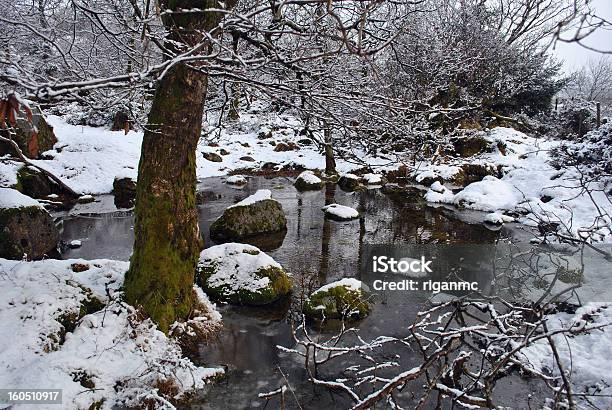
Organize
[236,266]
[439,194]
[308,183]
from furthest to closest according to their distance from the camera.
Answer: [308,183], [439,194], [236,266]

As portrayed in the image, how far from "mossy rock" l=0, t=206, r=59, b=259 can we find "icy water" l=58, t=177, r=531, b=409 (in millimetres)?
471

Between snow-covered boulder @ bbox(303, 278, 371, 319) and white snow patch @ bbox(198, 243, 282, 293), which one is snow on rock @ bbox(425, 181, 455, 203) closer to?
snow-covered boulder @ bbox(303, 278, 371, 319)

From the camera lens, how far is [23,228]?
7.98 metres

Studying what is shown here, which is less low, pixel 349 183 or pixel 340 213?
pixel 349 183

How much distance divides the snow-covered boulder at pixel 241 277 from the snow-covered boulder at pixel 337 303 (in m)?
0.68

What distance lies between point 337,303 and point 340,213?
5.75 m

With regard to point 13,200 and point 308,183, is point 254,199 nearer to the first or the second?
point 13,200

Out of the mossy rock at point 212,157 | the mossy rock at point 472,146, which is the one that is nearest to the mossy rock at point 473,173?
the mossy rock at point 472,146

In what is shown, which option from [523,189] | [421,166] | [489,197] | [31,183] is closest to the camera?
[31,183]

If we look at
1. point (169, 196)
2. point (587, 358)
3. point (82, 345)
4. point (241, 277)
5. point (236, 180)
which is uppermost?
point (169, 196)

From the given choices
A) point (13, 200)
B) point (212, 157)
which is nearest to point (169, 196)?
point (13, 200)

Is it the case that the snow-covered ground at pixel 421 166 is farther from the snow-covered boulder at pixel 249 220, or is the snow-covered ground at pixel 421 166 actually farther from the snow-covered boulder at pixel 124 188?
the snow-covered boulder at pixel 249 220

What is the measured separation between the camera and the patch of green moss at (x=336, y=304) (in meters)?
5.93

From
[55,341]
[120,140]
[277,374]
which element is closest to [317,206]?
[277,374]
